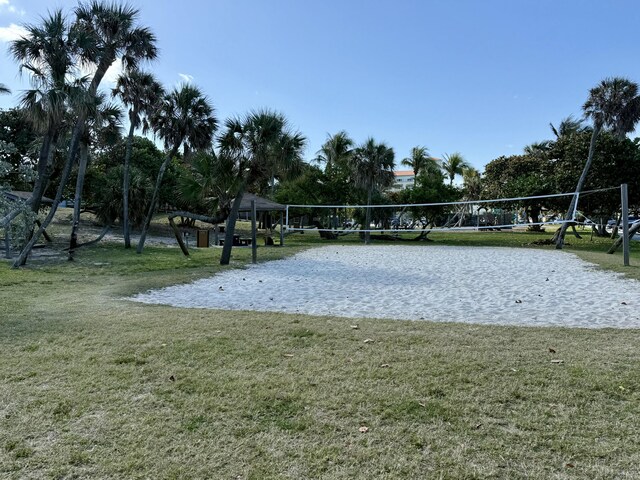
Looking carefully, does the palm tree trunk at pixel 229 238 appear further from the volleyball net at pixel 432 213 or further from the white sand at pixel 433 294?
the volleyball net at pixel 432 213

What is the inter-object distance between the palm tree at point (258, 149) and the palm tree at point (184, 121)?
13.8ft

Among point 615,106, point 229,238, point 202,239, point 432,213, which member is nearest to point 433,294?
point 229,238

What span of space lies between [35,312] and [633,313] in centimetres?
816

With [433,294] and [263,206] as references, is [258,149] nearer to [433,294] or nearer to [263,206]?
[433,294]

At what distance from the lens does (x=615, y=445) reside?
241 cm

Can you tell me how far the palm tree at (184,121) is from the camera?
16812 mm

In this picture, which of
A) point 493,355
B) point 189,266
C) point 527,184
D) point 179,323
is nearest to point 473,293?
point 493,355

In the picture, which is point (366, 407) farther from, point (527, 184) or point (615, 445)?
point (527, 184)

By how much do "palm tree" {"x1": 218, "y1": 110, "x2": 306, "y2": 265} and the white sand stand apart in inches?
126

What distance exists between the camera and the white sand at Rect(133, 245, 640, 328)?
6074mm

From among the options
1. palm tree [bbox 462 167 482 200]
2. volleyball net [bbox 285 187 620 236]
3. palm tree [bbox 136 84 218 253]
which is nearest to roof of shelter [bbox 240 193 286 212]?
volleyball net [bbox 285 187 620 236]

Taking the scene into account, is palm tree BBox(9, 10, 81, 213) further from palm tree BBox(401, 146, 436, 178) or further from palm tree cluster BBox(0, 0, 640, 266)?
palm tree BBox(401, 146, 436, 178)

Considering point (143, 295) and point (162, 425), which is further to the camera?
point (143, 295)

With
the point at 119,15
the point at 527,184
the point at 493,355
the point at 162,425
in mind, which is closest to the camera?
the point at 162,425
